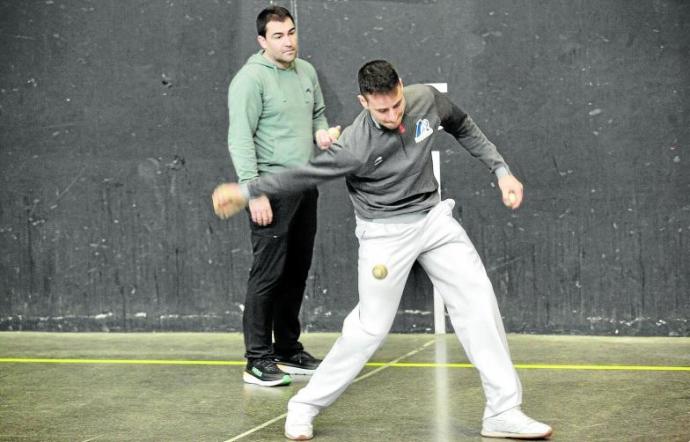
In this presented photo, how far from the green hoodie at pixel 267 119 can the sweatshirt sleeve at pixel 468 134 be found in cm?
118

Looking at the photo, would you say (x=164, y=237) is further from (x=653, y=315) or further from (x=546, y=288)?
(x=653, y=315)

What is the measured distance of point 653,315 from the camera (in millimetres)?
6625

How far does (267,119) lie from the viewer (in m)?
5.71

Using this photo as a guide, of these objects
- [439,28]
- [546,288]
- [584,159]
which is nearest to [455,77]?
[439,28]

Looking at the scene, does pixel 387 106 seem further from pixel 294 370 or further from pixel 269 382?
pixel 294 370

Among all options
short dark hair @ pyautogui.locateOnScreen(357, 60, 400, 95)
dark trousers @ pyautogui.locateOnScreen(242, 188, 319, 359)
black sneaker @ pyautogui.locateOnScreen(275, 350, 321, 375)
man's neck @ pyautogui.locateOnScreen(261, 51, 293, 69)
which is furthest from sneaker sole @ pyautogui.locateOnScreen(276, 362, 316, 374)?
→ short dark hair @ pyautogui.locateOnScreen(357, 60, 400, 95)

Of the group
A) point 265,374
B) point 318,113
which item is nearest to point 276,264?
point 265,374

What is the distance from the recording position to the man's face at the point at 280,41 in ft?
18.4

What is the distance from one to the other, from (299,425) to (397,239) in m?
0.88

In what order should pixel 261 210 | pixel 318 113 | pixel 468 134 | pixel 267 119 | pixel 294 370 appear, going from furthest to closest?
pixel 318 113, pixel 294 370, pixel 267 119, pixel 261 210, pixel 468 134

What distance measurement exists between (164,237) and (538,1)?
280cm

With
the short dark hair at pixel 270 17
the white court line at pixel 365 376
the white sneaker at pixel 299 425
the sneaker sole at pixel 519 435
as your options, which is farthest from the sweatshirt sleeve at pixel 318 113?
the sneaker sole at pixel 519 435

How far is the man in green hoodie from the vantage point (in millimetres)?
5613

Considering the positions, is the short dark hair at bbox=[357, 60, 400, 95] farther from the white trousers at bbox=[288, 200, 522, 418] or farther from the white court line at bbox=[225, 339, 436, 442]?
the white court line at bbox=[225, 339, 436, 442]
